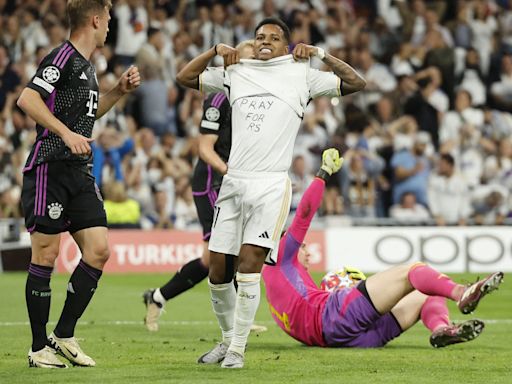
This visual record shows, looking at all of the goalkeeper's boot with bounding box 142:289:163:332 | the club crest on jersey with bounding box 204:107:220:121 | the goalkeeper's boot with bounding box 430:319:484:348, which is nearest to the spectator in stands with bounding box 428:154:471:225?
the goalkeeper's boot with bounding box 142:289:163:332

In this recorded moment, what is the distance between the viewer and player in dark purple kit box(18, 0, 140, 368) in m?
7.76

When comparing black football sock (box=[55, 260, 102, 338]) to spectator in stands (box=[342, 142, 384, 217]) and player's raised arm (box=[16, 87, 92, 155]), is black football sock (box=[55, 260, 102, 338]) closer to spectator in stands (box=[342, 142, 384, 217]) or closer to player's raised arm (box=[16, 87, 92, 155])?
player's raised arm (box=[16, 87, 92, 155])

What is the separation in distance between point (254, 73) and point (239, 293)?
153cm

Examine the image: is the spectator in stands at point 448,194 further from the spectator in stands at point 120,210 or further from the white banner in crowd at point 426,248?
the spectator in stands at point 120,210

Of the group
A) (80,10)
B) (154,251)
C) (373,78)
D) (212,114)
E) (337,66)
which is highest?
(373,78)

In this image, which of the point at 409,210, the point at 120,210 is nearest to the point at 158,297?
the point at 120,210

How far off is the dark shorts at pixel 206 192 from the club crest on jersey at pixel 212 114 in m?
0.64

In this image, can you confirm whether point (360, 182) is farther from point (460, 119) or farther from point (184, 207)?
point (184, 207)

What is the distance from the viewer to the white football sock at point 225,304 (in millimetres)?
8383

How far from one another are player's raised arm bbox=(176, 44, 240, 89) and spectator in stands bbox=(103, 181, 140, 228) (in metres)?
10.7

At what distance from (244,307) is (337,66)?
1785 mm

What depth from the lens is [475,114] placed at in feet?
74.0

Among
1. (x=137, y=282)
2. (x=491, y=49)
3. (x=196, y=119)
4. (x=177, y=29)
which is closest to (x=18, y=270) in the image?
(x=137, y=282)

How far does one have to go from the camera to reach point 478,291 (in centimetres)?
728
